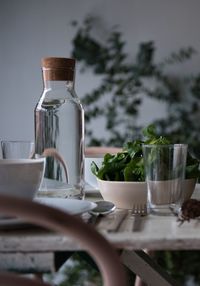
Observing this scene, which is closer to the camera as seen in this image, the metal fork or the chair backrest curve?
the chair backrest curve

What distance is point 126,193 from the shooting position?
0.89 m

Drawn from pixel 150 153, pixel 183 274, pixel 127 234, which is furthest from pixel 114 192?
pixel 183 274

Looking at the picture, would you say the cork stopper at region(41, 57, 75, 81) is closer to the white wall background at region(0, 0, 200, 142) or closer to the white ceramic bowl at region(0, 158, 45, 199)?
the white ceramic bowl at region(0, 158, 45, 199)

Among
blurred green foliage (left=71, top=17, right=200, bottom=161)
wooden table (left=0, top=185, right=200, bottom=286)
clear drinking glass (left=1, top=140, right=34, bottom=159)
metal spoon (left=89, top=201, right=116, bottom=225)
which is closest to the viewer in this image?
wooden table (left=0, top=185, right=200, bottom=286)

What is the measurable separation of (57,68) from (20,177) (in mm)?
339

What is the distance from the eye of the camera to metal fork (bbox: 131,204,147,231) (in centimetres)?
69

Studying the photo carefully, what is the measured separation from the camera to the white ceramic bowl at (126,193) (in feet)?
2.91

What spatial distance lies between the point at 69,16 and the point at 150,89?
0.74 meters

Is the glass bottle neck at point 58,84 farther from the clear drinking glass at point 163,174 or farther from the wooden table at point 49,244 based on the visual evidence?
the wooden table at point 49,244

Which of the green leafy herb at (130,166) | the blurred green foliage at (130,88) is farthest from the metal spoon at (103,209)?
the blurred green foliage at (130,88)

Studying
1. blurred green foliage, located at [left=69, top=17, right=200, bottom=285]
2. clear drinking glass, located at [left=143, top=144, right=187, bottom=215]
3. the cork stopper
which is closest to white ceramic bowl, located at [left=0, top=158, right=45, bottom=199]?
clear drinking glass, located at [left=143, top=144, right=187, bottom=215]

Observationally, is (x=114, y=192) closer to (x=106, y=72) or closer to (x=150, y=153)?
(x=150, y=153)

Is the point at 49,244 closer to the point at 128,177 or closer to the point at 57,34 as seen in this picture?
the point at 128,177

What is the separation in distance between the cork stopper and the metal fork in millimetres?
296
